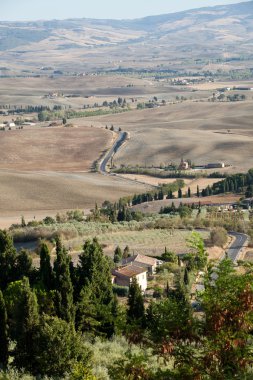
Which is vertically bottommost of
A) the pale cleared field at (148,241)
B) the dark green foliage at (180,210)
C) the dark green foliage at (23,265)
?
the dark green foliage at (180,210)

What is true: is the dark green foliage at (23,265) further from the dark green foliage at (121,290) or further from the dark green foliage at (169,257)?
the dark green foliage at (169,257)

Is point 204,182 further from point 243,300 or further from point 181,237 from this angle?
point 243,300

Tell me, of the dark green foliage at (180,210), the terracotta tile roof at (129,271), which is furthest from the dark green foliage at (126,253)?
the dark green foliage at (180,210)

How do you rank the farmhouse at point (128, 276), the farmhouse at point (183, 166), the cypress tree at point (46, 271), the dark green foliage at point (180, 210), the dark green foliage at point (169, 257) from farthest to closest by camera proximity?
the farmhouse at point (183, 166)
the dark green foliage at point (180, 210)
the dark green foliage at point (169, 257)
the farmhouse at point (128, 276)
the cypress tree at point (46, 271)

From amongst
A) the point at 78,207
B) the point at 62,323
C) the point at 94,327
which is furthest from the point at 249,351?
the point at 78,207

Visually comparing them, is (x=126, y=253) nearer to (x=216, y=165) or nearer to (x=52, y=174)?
(x=52, y=174)

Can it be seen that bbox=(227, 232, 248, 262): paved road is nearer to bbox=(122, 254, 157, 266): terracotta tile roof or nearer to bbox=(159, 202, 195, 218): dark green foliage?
bbox=(122, 254, 157, 266): terracotta tile roof
